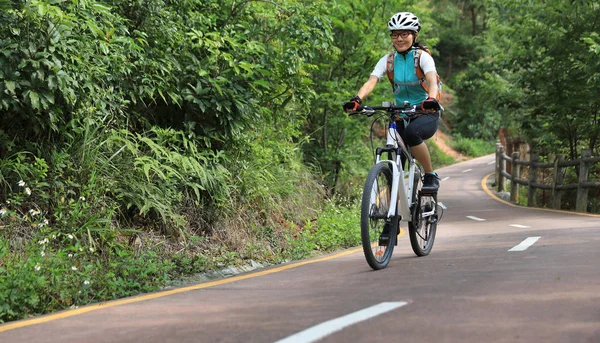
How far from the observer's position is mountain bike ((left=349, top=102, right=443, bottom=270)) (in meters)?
6.80

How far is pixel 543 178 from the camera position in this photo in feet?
80.2

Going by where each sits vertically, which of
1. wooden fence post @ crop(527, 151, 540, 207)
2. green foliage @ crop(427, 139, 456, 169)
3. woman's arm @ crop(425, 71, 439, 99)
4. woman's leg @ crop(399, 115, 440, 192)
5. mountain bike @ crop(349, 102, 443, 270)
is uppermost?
woman's arm @ crop(425, 71, 439, 99)

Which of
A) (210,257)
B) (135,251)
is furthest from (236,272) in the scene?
(135,251)

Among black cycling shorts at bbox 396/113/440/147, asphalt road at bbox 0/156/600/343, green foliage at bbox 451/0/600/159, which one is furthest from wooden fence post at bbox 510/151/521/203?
black cycling shorts at bbox 396/113/440/147

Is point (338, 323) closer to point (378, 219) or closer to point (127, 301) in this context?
point (127, 301)

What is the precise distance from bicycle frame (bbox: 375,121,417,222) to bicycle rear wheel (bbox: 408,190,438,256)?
6.0 inches

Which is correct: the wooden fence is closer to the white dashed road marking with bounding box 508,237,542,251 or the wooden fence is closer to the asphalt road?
the white dashed road marking with bounding box 508,237,542,251

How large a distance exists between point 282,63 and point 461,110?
52632mm

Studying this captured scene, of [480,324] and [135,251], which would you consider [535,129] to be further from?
[480,324]

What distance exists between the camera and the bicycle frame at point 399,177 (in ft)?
23.3

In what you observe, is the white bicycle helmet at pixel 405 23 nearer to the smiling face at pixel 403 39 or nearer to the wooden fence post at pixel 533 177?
the smiling face at pixel 403 39

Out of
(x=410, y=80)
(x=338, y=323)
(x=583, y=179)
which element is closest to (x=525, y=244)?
(x=410, y=80)

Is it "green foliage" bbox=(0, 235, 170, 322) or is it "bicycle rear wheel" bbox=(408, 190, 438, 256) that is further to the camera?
"bicycle rear wheel" bbox=(408, 190, 438, 256)

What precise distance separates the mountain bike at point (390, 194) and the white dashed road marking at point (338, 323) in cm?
171
